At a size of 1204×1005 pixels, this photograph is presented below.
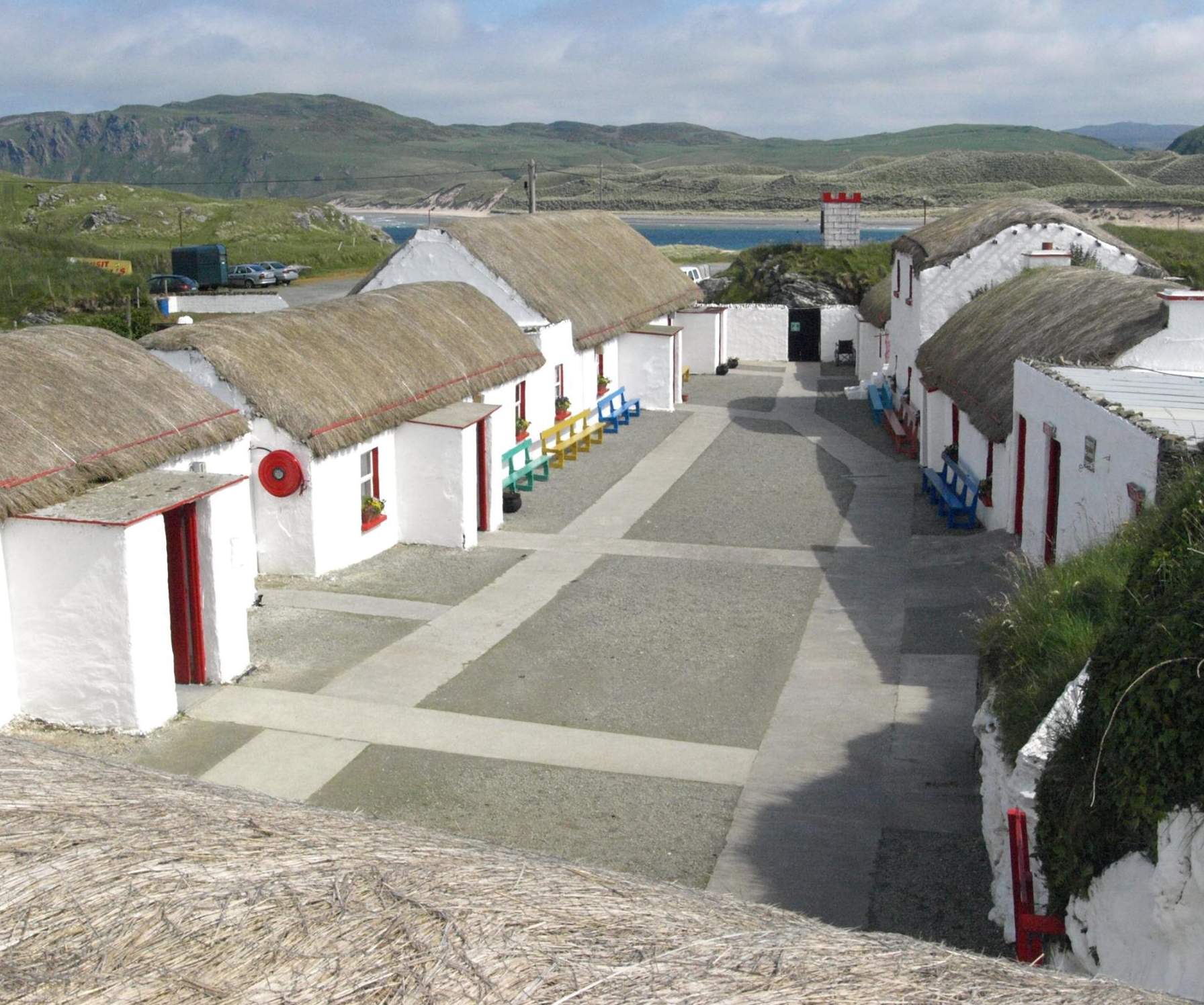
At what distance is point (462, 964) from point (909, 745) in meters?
8.60

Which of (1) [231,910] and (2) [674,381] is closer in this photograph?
(1) [231,910]

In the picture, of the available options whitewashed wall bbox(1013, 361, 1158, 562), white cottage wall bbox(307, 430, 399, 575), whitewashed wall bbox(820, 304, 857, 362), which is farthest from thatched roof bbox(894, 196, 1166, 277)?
white cottage wall bbox(307, 430, 399, 575)

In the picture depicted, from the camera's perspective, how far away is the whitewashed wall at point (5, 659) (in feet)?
41.9

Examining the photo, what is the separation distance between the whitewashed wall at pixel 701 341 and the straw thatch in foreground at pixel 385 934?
3467 centimetres

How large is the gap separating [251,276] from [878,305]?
3139cm

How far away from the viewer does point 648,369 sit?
Result: 33531 mm

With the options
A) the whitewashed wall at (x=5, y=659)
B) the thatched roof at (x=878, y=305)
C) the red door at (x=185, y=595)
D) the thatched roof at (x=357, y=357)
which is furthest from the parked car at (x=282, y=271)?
the whitewashed wall at (x=5, y=659)

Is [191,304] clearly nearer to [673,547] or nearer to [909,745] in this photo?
[673,547]

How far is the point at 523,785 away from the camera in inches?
477

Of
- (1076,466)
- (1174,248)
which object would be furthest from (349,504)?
(1174,248)

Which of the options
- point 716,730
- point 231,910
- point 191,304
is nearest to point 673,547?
point 716,730

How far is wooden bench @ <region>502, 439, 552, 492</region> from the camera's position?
78.0 feet

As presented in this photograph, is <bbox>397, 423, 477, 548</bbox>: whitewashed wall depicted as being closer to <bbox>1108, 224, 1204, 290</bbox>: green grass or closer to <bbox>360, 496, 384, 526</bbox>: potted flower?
<bbox>360, 496, 384, 526</bbox>: potted flower

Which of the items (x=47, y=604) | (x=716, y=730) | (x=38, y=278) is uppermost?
(x=38, y=278)
